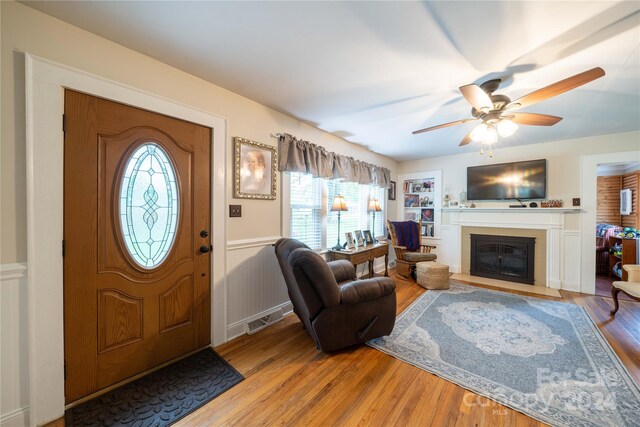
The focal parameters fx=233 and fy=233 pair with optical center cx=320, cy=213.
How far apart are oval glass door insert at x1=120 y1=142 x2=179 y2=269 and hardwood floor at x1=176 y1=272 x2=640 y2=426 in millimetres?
1109

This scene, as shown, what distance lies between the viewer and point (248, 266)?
2490 mm

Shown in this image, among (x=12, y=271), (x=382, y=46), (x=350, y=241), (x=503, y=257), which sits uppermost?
(x=382, y=46)

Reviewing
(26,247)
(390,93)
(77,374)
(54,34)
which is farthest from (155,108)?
(390,93)

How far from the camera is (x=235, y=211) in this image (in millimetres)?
2373

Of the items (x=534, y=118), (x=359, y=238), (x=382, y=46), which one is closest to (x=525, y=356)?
(x=534, y=118)

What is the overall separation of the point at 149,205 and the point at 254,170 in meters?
1.02

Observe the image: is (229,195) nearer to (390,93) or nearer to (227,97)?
(227,97)

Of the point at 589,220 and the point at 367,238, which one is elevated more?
the point at 589,220

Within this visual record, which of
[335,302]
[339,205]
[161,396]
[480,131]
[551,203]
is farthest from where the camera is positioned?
[551,203]

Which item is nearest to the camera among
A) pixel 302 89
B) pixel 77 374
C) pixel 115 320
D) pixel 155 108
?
pixel 77 374

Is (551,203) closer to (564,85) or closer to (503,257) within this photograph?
(503,257)

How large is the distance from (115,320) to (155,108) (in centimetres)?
162

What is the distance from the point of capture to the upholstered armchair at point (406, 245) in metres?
4.25

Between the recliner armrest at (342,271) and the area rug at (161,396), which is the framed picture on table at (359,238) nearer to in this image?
the recliner armrest at (342,271)
